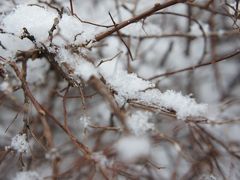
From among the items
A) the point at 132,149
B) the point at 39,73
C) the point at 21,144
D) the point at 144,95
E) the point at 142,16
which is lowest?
the point at 132,149

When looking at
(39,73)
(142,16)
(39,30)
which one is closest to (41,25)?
(39,30)

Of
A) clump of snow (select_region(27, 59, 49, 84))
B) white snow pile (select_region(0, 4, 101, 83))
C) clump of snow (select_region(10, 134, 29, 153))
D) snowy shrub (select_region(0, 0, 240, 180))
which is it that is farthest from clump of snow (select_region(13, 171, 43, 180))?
clump of snow (select_region(27, 59, 49, 84))

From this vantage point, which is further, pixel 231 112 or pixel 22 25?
pixel 231 112

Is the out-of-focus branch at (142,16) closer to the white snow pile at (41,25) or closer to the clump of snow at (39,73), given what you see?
the white snow pile at (41,25)

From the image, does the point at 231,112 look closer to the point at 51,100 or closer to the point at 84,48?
the point at 51,100

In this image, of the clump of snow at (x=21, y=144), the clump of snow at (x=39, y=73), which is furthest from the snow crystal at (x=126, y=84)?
the clump of snow at (x=39, y=73)

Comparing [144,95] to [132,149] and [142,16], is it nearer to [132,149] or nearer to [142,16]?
[142,16]

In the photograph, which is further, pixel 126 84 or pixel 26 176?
pixel 26 176

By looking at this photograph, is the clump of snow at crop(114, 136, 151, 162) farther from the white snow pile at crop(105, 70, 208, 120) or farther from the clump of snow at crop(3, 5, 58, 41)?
the clump of snow at crop(3, 5, 58, 41)

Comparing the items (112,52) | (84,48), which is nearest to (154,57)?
(112,52)
